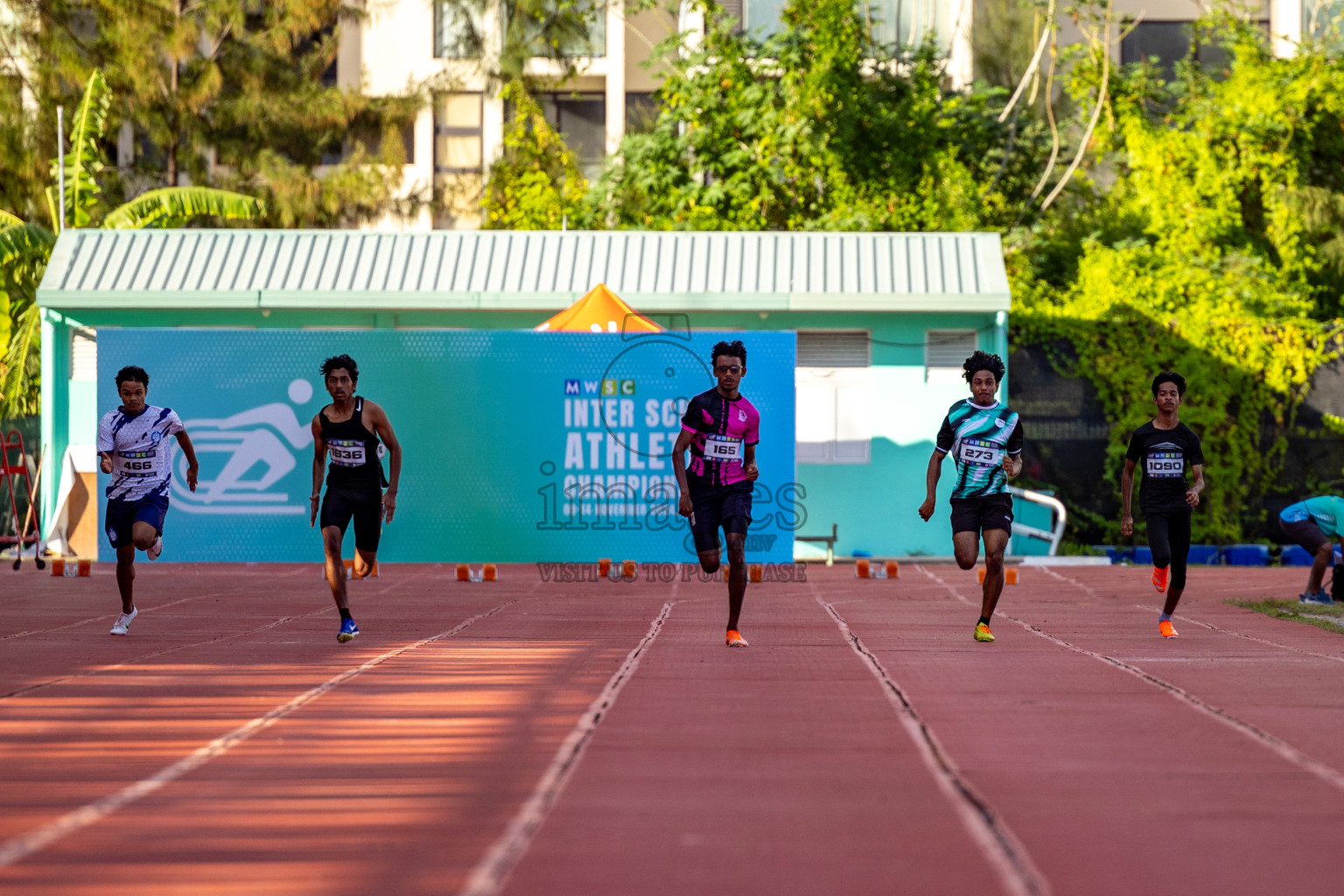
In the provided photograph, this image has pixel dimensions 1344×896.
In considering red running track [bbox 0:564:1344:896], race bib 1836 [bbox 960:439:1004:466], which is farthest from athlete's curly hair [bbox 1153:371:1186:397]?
red running track [bbox 0:564:1344:896]

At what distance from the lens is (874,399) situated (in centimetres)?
2003

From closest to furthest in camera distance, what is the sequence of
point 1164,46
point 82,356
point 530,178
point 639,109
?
point 82,356 → point 530,178 → point 639,109 → point 1164,46

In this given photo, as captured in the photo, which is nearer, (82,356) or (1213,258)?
(82,356)

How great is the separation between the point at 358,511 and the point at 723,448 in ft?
8.23

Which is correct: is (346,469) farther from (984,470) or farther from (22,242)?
(22,242)

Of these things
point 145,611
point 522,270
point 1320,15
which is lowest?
point 145,611

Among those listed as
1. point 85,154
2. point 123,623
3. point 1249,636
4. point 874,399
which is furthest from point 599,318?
point 85,154

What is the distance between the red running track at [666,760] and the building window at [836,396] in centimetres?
857

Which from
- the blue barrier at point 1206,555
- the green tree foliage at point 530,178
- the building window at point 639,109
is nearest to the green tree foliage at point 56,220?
the green tree foliage at point 530,178

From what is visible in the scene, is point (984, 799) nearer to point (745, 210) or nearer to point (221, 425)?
point (221, 425)

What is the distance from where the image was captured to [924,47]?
95.7 ft

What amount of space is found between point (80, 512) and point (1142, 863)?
673 inches

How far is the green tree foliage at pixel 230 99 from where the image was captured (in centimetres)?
3136

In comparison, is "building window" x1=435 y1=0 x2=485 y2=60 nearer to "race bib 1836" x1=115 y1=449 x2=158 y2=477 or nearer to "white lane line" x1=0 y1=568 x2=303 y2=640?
"white lane line" x1=0 y1=568 x2=303 y2=640
